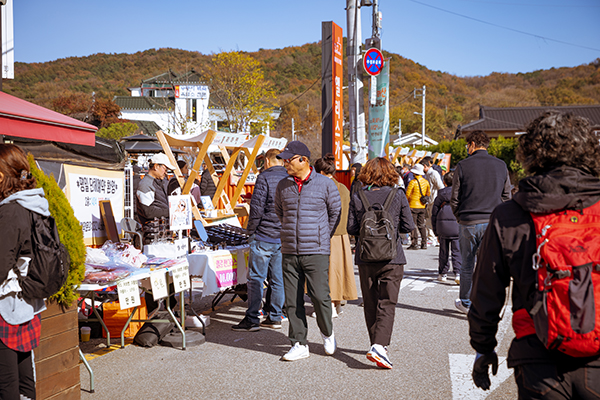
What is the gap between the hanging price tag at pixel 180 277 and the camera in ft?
17.0

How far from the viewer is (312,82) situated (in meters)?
100

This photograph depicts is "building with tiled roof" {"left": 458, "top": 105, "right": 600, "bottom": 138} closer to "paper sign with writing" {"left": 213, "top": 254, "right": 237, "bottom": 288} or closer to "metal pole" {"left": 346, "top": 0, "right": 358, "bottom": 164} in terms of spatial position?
"metal pole" {"left": 346, "top": 0, "right": 358, "bottom": 164}

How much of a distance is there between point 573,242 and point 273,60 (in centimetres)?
10801

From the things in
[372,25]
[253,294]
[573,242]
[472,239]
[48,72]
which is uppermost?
[48,72]

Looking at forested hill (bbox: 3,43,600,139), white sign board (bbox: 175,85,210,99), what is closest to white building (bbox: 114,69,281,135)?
white sign board (bbox: 175,85,210,99)

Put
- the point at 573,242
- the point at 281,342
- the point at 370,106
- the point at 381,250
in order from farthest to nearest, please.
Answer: the point at 370,106, the point at 281,342, the point at 381,250, the point at 573,242

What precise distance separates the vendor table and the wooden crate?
86.3 inches

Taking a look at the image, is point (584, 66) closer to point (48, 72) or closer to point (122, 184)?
point (48, 72)

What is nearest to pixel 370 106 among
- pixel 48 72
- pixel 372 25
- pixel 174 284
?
pixel 372 25

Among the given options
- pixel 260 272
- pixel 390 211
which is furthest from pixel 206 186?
pixel 390 211

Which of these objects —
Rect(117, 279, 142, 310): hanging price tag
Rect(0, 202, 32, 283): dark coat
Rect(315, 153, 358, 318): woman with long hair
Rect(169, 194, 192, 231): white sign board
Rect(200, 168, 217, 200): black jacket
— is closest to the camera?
Rect(0, 202, 32, 283): dark coat

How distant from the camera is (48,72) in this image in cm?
9419

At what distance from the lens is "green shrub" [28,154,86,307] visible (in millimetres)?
3590

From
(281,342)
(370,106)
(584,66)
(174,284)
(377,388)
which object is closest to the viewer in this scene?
(377,388)
